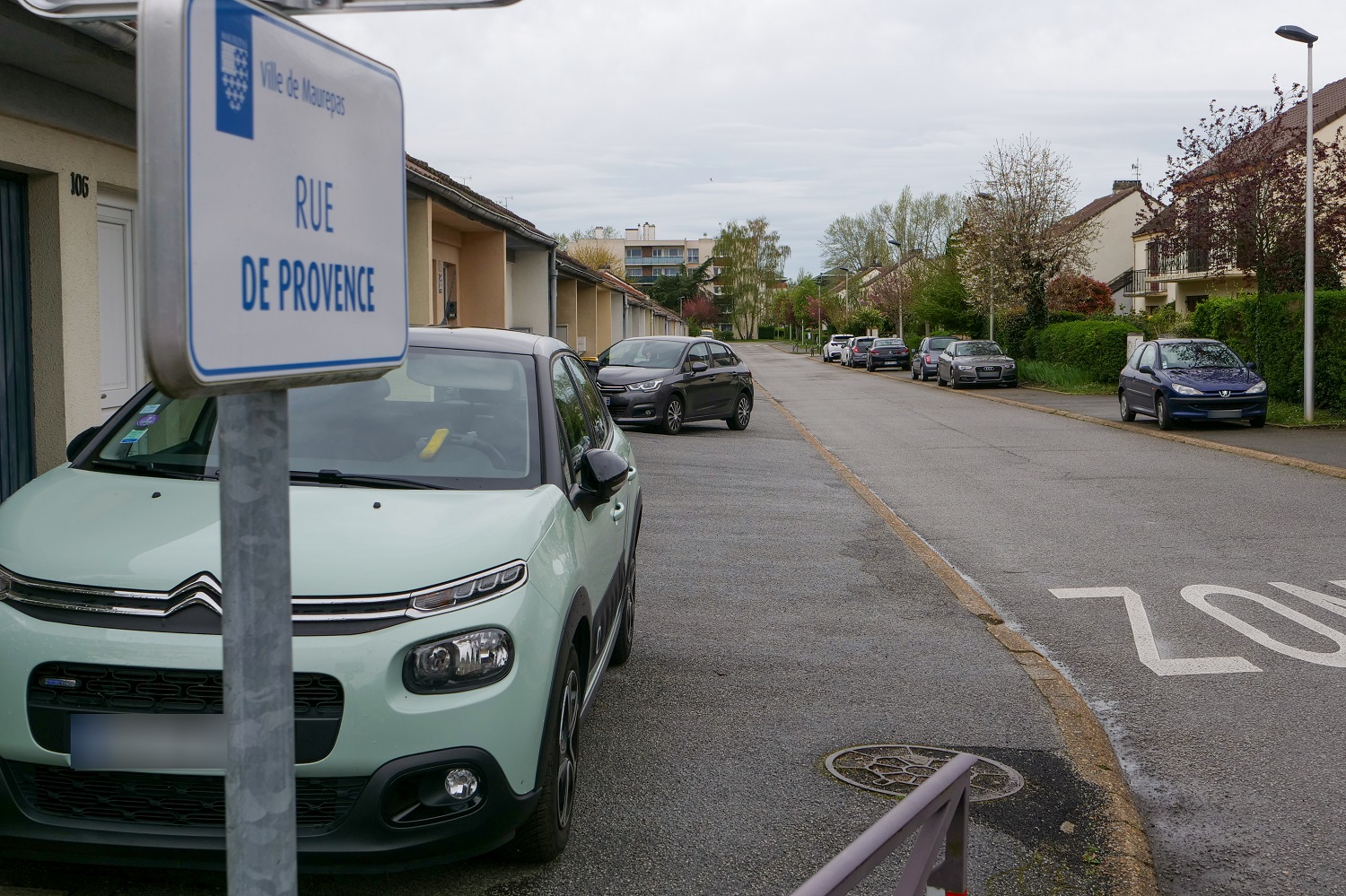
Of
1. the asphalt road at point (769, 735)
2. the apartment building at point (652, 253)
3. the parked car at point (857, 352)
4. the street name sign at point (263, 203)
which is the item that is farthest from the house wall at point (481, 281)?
the apartment building at point (652, 253)

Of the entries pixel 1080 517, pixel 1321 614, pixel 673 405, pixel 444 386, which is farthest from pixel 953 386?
pixel 444 386

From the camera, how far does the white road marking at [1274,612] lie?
653cm

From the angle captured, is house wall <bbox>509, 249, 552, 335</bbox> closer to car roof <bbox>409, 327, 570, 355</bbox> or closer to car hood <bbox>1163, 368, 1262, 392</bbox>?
car hood <bbox>1163, 368, 1262, 392</bbox>

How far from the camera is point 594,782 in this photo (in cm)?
452

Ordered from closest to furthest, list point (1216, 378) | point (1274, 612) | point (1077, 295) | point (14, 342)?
point (1274, 612), point (14, 342), point (1216, 378), point (1077, 295)

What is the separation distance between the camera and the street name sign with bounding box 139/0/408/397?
3.97 feet

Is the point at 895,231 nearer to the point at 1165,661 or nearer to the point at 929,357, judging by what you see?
the point at 929,357

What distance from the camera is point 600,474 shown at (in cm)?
451

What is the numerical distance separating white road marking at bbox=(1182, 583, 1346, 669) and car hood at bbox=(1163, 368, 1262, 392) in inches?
541

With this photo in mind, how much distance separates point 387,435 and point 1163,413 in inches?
757

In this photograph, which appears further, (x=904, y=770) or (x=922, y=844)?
(x=904, y=770)

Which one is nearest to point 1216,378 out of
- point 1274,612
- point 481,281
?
point 481,281

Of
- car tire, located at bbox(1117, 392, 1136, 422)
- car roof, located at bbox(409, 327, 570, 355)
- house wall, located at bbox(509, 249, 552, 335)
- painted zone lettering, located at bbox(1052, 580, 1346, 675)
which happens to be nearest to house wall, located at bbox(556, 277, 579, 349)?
house wall, located at bbox(509, 249, 552, 335)

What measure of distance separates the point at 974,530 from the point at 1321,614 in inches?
149
